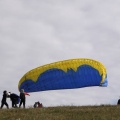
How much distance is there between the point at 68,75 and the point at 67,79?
18.3 inches

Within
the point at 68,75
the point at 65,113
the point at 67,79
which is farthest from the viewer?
the point at 67,79

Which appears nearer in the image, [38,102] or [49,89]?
[38,102]

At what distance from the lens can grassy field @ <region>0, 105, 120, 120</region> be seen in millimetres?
29953

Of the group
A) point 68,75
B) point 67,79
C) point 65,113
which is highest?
point 68,75

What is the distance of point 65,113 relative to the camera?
104 feet

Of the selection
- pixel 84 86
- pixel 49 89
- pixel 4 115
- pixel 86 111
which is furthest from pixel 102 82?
pixel 4 115

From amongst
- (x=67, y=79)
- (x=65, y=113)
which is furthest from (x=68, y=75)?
(x=65, y=113)

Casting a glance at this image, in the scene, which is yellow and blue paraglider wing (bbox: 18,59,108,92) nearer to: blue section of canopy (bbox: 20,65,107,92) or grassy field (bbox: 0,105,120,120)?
blue section of canopy (bbox: 20,65,107,92)

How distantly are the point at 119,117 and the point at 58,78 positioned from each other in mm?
17381

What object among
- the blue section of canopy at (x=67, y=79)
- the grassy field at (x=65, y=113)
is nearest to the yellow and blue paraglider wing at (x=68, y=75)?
the blue section of canopy at (x=67, y=79)

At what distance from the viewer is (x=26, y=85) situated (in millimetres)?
47531

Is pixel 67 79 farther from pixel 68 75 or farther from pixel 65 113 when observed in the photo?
pixel 65 113

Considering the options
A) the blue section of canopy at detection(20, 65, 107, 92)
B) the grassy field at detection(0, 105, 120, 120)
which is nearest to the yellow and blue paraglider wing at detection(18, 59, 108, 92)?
the blue section of canopy at detection(20, 65, 107, 92)

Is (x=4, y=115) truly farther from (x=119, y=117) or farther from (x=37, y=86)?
(x=37, y=86)
